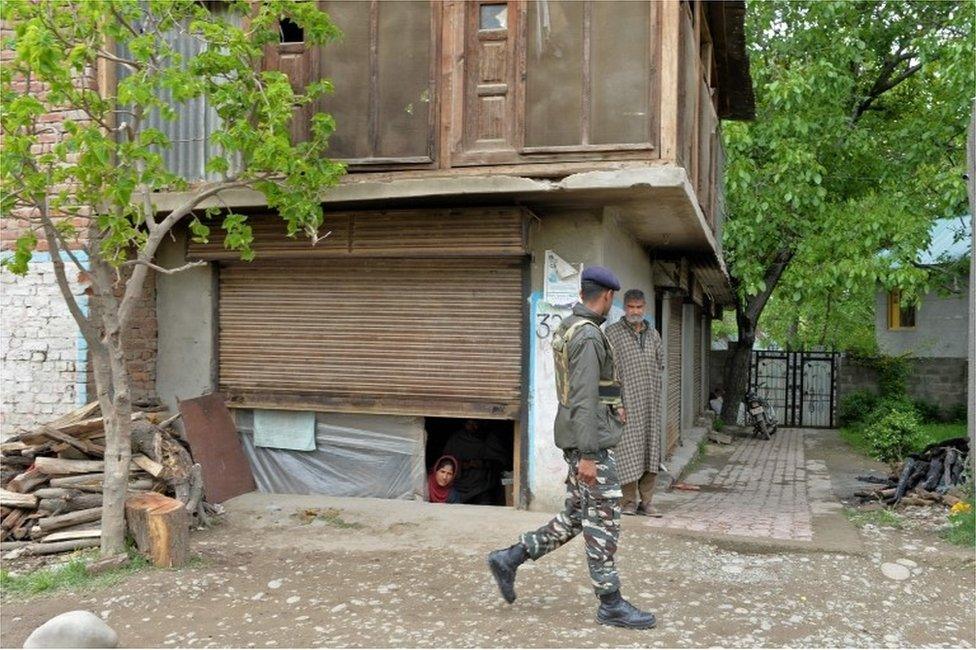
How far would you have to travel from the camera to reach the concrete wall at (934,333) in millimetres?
21562

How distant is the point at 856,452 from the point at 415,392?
9.61 metres

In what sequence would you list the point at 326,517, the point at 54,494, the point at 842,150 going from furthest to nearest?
1. the point at 842,150
2. the point at 326,517
3. the point at 54,494

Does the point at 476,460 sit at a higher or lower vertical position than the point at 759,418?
higher

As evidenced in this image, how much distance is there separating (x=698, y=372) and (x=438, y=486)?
34.1 feet

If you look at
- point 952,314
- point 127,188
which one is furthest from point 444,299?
point 952,314

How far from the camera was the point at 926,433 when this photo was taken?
47.7ft

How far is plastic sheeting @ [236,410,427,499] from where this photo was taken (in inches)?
323

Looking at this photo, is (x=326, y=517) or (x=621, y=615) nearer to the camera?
(x=621, y=615)

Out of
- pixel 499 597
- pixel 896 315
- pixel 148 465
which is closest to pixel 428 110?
pixel 148 465

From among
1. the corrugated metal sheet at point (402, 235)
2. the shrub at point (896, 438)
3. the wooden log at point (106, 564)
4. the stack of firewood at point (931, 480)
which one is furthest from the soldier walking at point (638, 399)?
the shrub at point (896, 438)

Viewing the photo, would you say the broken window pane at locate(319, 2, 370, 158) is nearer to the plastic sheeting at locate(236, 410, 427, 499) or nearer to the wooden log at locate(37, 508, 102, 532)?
the plastic sheeting at locate(236, 410, 427, 499)

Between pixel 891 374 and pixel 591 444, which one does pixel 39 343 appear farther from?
pixel 891 374

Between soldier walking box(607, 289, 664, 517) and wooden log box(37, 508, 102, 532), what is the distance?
4.24m

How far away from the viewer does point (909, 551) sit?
6418 mm
